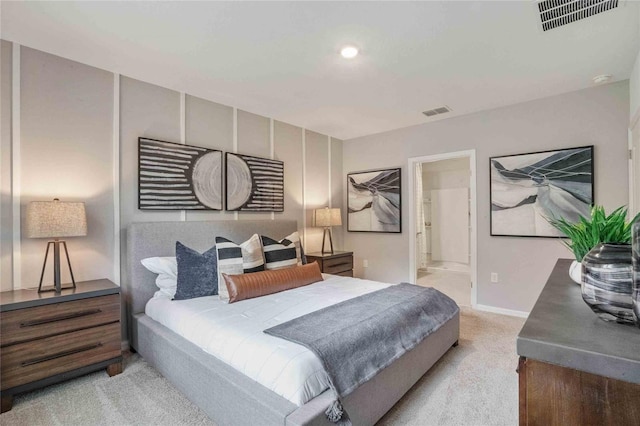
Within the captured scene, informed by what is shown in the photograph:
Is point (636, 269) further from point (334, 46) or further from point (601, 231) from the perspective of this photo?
point (334, 46)

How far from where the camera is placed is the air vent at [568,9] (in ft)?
6.31

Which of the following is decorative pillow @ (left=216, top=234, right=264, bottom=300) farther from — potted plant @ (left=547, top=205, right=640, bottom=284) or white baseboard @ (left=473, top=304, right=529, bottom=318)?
white baseboard @ (left=473, top=304, right=529, bottom=318)

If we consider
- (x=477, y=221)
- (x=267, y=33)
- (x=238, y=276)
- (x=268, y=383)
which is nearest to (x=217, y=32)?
(x=267, y=33)

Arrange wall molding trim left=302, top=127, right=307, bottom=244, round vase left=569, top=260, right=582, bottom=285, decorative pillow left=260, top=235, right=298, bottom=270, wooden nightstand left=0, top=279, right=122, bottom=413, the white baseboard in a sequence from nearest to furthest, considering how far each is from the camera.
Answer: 1. round vase left=569, top=260, right=582, bottom=285
2. wooden nightstand left=0, top=279, right=122, bottom=413
3. decorative pillow left=260, top=235, right=298, bottom=270
4. the white baseboard
5. wall molding trim left=302, top=127, right=307, bottom=244

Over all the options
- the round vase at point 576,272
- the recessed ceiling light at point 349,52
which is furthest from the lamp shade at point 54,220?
the round vase at point 576,272

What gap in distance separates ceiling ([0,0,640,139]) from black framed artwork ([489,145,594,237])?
723 mm

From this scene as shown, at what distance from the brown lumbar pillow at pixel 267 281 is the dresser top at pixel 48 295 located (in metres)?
0.87

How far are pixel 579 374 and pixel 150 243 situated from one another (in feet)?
10.0

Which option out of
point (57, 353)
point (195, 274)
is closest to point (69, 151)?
point (195, 274)

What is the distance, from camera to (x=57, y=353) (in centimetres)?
215

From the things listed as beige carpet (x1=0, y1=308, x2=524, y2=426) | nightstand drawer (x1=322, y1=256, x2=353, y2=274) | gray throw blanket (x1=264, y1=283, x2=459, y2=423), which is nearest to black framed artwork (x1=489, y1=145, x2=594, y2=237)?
beige carpet (x1=0, y1=308, x2=524, y2=426)

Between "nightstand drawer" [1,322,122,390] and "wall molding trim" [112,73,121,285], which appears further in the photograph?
"wall molding trim" [112,73,121,285]

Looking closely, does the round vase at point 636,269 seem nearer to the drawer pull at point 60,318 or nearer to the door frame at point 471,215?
the drawer pull at point 60,318

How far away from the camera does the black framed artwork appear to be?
130 inches
